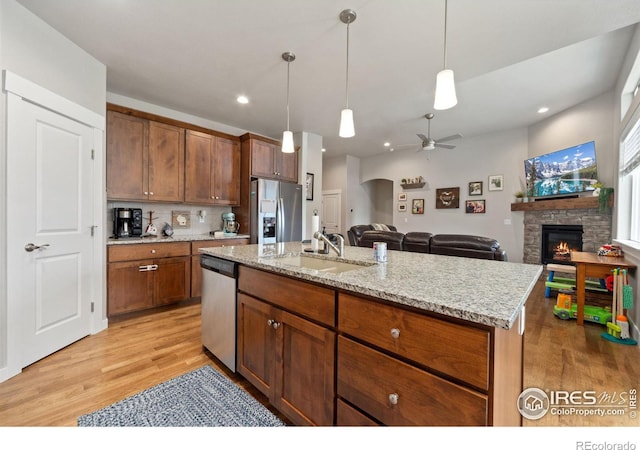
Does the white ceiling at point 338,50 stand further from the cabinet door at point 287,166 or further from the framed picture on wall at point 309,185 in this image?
the framed picture on wall at point 309,185

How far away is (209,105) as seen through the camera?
367cm

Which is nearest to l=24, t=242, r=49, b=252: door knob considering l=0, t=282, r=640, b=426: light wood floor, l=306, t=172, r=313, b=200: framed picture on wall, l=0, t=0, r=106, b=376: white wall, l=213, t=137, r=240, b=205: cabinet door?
l=0, t=0, r=106, b=376: white wall

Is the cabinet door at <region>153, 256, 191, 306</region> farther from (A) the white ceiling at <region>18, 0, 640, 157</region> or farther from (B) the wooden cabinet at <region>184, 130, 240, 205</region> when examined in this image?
(A) the white ceiling at <region>18, 0, 640, 157</region>

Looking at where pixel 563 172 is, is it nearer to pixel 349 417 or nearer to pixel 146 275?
pixel 349 417

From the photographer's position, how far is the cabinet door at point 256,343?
1498mm

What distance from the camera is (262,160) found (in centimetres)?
418

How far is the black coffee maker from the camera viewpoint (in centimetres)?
317

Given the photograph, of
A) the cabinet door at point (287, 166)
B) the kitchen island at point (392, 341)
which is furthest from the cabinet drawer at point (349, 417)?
the cabinet door at point (287, 166)

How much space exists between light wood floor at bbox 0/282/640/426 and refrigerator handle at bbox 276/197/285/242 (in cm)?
178

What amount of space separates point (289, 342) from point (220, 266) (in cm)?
85

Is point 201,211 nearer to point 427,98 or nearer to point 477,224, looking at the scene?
point 427,98

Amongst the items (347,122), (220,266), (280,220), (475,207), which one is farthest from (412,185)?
(220,266)

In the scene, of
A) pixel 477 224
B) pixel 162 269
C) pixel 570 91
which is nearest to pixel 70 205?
pixel 162 269

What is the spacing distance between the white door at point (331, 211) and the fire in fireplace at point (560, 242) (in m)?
4.54
